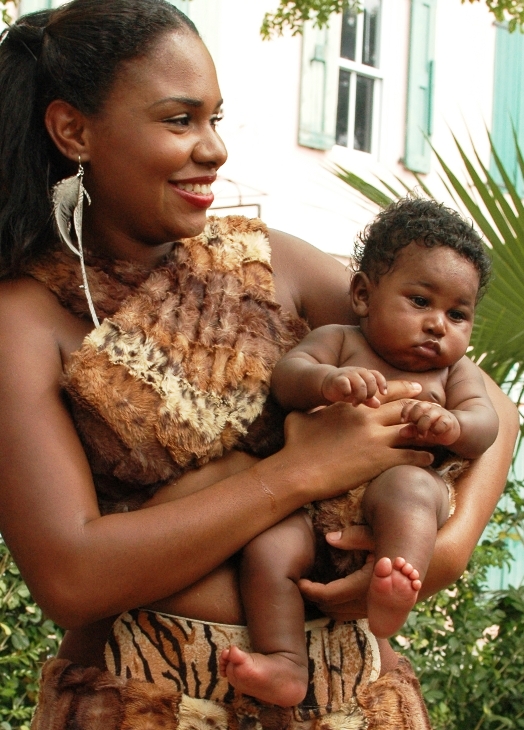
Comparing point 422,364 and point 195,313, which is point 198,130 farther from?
point 422,364

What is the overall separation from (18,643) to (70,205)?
92.5 inches

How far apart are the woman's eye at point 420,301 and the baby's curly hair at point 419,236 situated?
103 mm

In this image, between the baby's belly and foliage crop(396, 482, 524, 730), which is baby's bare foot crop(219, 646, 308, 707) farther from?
foliage crop(396, 482, 524, 730)

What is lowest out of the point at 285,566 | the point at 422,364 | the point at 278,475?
the point at 285,566

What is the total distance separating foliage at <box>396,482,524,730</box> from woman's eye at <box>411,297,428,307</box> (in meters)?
2.73

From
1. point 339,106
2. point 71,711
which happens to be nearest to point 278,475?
point 71,711

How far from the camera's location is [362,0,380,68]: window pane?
9.63 metres

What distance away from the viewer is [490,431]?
223cm

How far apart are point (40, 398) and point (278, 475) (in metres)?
0.50

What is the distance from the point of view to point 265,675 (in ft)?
6.28

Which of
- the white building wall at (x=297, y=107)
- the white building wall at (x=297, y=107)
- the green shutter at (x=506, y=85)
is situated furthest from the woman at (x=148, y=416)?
the green shutter at (x=506, y=85)

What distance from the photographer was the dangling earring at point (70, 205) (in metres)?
2.33

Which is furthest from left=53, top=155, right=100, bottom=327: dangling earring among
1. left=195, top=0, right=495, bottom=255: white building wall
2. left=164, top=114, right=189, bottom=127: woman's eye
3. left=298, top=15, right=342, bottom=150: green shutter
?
left=298, top=15, right=342, bottom=150: green shutter

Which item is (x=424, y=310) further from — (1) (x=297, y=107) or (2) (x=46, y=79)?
(1) (x=297, y=107)
